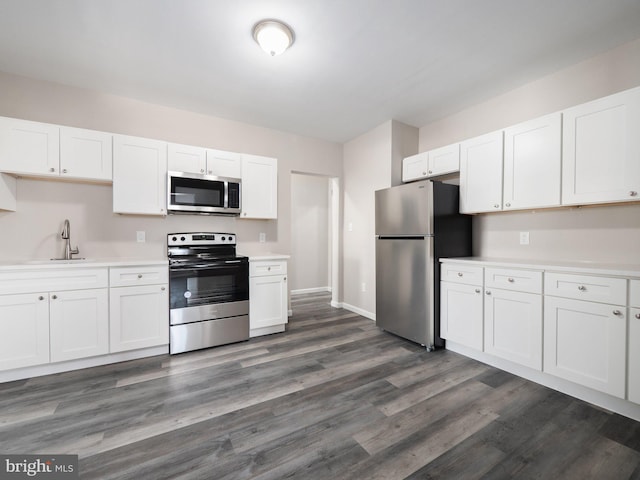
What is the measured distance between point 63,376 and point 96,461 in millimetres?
1295

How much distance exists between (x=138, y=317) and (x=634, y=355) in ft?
12.3

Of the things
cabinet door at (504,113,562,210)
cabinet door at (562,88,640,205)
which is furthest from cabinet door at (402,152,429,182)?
cabinet door at (562,88,640,205)

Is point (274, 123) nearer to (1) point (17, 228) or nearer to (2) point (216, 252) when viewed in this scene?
(2) point (216, 252)

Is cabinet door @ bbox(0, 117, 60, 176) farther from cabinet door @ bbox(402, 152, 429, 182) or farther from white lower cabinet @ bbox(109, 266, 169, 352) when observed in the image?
cabinet door @ bbox(402, 152, 429, 182)

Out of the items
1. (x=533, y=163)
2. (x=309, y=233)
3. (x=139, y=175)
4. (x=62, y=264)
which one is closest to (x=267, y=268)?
(x=139, y=175)

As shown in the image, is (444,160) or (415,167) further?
(415,167)

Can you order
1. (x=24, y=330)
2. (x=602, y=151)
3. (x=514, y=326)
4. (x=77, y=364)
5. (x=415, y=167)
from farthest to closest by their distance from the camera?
(x=415, y=167), (x=77, y=364), (x=514, y=326), (x=24, y=330), (x=602, y=151)

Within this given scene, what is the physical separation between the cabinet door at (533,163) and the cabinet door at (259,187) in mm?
2538

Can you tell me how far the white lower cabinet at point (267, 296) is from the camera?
3.15m

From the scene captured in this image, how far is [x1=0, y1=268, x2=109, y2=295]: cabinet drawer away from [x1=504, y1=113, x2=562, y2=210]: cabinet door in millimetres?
3755

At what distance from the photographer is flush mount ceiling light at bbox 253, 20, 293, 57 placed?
1.96 meters

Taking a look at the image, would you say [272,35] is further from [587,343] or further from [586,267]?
[587,343]

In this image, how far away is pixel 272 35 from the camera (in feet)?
6.53

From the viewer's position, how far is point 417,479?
4.36 ft
